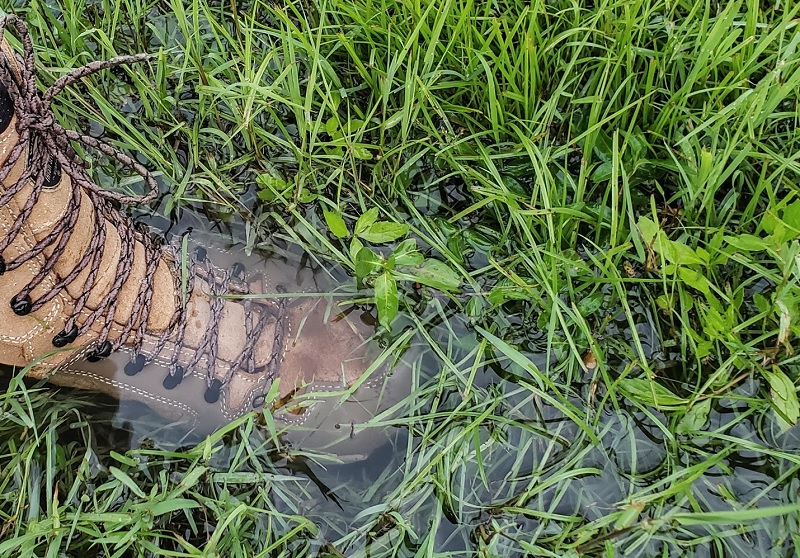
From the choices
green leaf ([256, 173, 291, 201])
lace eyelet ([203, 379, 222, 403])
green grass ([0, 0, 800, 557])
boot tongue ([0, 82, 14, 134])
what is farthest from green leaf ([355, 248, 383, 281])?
boot tongue ([0, 82, 14, 134])

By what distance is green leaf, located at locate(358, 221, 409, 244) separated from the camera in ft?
4.93

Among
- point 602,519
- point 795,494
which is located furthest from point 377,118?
point 795,494

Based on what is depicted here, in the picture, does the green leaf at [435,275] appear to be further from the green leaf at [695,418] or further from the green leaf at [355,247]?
the green leaf at [695,418]

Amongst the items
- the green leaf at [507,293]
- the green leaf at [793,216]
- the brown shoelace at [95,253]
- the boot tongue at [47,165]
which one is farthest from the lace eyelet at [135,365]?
the green leaf at [793,216]

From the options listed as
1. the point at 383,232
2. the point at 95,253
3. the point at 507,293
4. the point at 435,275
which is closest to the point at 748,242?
the point at 507,293

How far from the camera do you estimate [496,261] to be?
161cm

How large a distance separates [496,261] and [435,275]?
0.59 ft

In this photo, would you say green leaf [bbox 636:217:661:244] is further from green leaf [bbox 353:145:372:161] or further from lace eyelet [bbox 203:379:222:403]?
lace eyelet [bbox 203:379:222:403]

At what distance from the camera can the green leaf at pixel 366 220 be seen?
1.52m

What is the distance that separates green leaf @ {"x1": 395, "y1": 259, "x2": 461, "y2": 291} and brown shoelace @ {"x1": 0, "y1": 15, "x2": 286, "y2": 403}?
346 mm

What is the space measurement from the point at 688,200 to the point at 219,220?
1162 mm

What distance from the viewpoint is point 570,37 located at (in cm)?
165

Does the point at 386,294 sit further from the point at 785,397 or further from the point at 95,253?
the point at 785,397

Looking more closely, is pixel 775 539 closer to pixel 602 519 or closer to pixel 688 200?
pixel 602 519
